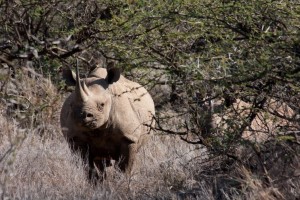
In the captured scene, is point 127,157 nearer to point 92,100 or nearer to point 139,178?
point 139,178

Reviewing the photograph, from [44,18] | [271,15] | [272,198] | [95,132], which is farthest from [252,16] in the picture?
[44,18]

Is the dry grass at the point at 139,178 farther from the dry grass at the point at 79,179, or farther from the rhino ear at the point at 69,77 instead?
the rhino ear at the point at 69,77

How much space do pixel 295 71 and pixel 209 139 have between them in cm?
115

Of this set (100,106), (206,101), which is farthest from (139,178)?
(206,101)

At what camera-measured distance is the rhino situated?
8945 mm

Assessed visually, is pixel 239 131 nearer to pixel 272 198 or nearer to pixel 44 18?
pixel 272 198

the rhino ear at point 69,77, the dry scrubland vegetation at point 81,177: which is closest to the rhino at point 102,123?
the rhino ear at point 69,77

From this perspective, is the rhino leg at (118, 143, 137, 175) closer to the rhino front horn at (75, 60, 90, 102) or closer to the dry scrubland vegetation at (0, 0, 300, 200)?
the dry scrubland vegetation at (0, 0, 300, 200)

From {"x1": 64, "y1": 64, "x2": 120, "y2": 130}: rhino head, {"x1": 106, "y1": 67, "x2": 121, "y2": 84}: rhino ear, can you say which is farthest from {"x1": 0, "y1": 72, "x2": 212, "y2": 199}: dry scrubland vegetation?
{"x1": 106, "y1": 67, "x2": 121, "y2": 84}: rhino ear

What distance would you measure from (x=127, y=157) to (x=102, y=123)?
0.49m

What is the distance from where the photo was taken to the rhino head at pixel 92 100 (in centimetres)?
884

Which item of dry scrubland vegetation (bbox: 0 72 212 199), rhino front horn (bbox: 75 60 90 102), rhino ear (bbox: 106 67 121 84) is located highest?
rhino front horn (bbox: 75 60 90 102)

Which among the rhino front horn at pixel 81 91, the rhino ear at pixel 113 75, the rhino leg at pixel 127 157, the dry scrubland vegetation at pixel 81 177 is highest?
the rhino front horn at pixel 81 91

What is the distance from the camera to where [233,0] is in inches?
295
